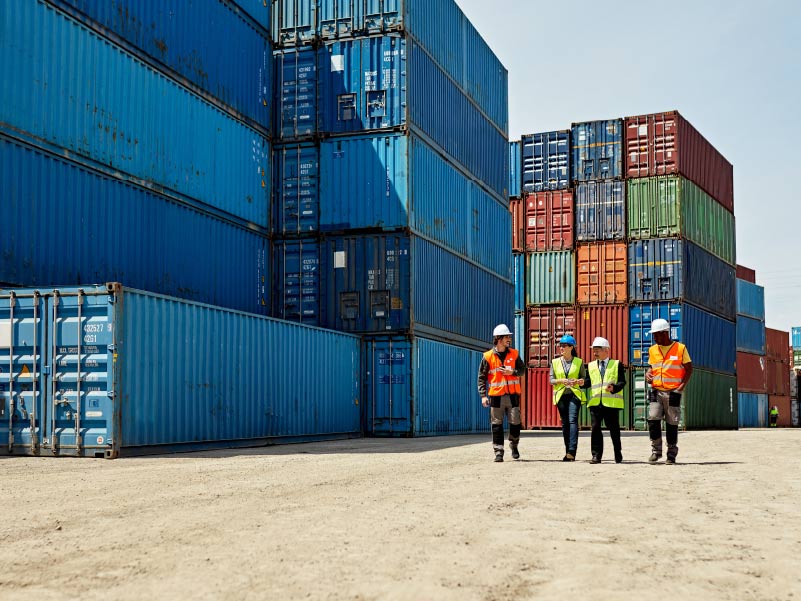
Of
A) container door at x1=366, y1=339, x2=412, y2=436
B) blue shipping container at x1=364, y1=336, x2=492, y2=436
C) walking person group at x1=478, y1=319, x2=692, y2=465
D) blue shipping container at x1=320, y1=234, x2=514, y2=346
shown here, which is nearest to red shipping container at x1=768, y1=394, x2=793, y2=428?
blue shipping container at x1=364, y1=336, x2=492, y2=436

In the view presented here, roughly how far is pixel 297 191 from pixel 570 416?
12121 mm

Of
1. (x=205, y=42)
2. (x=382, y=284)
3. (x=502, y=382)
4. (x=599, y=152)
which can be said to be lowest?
(x=502, y=382)

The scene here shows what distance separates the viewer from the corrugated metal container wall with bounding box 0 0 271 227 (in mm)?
15812

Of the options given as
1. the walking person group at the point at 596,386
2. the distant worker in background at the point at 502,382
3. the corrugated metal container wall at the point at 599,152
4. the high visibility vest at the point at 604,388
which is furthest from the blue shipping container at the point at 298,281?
the corrugated metal container wall at the point at 599,152

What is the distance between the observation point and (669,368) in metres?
12.2

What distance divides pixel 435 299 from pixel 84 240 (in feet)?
30.9

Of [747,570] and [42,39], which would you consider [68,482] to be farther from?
[42,39]

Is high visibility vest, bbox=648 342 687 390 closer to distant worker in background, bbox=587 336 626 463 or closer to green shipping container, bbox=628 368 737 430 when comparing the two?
distant worker in background, bbox=587 336 626 463

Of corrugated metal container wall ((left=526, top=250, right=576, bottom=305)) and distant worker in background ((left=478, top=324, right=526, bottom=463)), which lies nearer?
distant worker in background ((left=478, top=324, right=526, bottom=463))

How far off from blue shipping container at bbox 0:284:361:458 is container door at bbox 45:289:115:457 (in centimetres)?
1

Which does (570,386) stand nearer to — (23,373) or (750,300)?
(23,373)

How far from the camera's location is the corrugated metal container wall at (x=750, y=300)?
174 ft

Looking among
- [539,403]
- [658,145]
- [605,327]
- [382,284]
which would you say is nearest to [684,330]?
[605,327]

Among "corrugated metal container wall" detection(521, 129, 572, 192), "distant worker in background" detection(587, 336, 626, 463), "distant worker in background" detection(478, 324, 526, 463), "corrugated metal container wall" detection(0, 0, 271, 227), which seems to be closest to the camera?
"distant worker in background" detection(478, 324, 526, 463)
